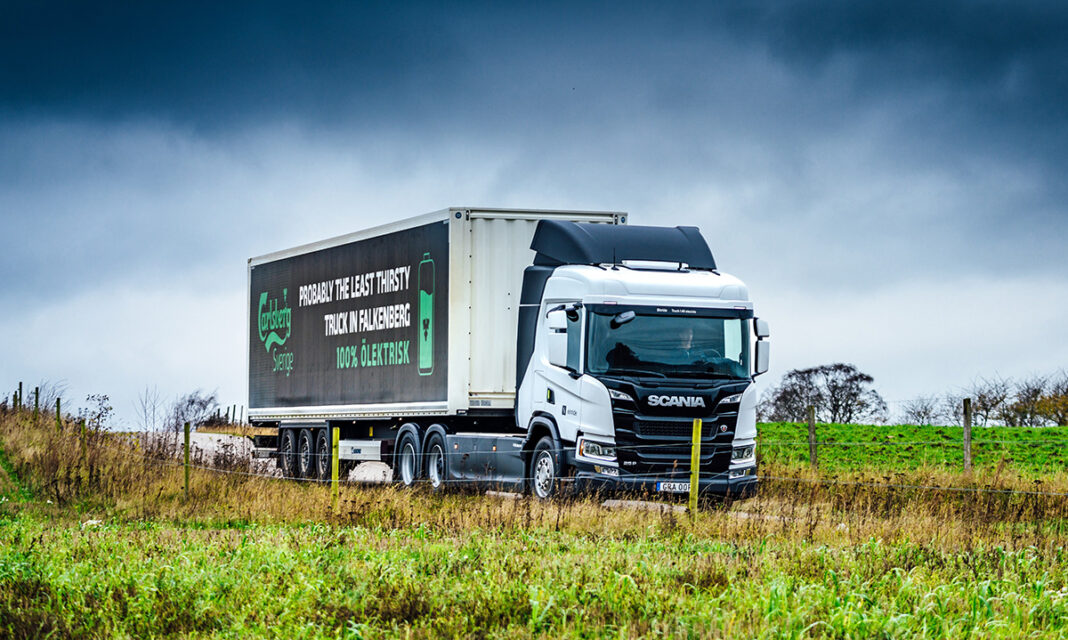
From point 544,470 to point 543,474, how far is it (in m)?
0.07

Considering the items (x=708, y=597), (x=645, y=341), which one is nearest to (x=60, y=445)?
(x=645, y=341)

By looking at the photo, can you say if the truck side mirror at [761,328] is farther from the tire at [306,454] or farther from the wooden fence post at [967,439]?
the tire at [306,454]

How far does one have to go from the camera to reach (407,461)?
77.7ft

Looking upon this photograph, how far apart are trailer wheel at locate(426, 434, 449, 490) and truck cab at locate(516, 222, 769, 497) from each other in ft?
10.6

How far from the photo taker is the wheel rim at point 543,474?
18906 millimetres

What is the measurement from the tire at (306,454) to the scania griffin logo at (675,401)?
10.9m

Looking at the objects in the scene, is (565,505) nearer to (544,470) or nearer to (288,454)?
(544,470)

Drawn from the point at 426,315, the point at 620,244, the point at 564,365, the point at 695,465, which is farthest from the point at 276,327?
the point at 695,465

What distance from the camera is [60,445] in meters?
26.4

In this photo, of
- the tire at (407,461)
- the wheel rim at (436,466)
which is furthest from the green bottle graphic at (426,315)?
the tire at (407,461)

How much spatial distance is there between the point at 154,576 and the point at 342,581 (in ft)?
5.64

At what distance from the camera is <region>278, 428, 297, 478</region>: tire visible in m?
27.4

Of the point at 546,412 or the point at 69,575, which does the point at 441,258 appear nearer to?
the point at 546,412

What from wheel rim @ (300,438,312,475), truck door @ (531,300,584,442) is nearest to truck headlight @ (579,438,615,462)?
truck door @ (531,300,584,442)
